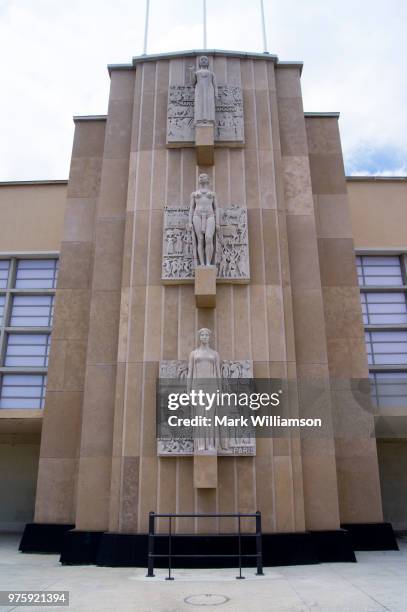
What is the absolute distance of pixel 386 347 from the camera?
13.4 meters

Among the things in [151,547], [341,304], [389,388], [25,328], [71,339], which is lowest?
[151,547]

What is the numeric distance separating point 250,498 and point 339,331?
4.76 metres

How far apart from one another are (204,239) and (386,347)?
619cm

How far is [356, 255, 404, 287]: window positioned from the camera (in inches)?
557

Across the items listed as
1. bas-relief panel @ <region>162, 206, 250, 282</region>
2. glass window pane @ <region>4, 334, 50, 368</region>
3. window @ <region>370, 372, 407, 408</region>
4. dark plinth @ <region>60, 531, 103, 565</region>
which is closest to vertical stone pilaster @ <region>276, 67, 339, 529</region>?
A: bas-relief panel @ <region>162, 206, 250, 282</region>

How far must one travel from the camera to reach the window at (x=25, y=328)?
42.5 feet

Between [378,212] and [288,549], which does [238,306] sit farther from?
[378,212]

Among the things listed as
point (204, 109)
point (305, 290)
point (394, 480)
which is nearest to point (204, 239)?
point (305, 290)

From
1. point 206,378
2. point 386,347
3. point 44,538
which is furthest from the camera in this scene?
point 386,347

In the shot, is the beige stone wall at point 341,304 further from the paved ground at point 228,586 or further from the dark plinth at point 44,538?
the dark plinth at point 44,538

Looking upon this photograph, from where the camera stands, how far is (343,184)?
13.2 meters

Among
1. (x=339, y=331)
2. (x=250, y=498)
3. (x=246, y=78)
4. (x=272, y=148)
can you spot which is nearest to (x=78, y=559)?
(x=250, y=498)

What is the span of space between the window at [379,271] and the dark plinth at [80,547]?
32.1 feet

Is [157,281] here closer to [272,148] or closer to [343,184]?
[272,148]
